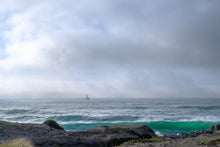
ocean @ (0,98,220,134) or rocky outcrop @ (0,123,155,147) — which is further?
ocean @ (0,98,220,134)

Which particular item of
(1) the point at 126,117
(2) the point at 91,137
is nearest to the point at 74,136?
(2) the point at 91,137

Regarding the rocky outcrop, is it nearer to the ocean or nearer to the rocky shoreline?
the rocky shoreline

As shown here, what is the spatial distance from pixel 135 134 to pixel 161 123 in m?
12.1

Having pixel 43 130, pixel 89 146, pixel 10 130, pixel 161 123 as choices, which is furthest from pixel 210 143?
pixel 161 123

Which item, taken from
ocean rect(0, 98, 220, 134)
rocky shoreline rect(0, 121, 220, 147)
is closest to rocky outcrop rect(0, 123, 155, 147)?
rocky shoreline rect(0, 121, 220, 147)

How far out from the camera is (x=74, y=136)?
9.78 metres

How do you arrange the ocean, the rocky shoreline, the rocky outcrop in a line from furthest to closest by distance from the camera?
the ocean, the rocky outcrop, the rocky shoreline

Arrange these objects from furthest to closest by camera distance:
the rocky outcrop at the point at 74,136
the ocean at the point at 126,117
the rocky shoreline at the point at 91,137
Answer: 1. the ocean at the point at 126,117
2. the rocky outcrop at the point at 74,136
3. the rocky shoreline at the point at 91,137

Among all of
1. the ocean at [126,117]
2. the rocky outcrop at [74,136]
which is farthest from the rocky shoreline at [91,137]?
the ocean at [126,117]

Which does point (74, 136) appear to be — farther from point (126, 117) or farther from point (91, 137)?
point (126, 117)

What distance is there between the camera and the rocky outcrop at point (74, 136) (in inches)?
341

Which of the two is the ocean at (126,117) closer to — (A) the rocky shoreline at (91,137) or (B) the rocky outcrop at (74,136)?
(B) the rocky outcrop at (74,136)

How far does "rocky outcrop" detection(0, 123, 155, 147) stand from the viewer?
8656 millimetres

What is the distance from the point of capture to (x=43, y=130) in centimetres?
1163
